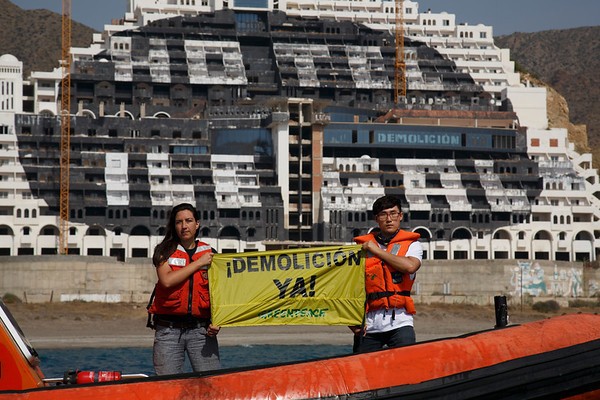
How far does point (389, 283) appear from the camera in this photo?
13.4 meters

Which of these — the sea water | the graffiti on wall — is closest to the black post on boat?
the sea water

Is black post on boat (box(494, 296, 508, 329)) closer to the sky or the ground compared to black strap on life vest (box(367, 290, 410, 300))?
closer to the ground

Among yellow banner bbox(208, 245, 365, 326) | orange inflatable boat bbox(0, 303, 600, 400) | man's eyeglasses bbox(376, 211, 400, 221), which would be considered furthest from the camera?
yellow banner bbox(208, 245, 365, 326)

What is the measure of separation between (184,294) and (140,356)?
37.0m

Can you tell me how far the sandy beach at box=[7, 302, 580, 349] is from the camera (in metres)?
58.4

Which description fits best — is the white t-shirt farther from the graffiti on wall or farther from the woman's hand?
the graffiti on wall

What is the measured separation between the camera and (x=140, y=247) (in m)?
90.4

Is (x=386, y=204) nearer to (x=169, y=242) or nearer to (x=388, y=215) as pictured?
(x=388, y=215)

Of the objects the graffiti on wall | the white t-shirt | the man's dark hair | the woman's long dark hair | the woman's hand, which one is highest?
the man's dark hair

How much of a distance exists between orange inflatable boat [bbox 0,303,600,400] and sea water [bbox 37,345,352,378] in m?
25.4

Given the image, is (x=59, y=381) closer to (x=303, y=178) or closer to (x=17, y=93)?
(x=303, y=178)

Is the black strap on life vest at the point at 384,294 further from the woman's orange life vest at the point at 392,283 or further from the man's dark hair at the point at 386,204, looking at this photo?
the man's dark hair at the point at 386,204

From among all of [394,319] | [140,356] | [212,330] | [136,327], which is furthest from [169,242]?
[136,327]

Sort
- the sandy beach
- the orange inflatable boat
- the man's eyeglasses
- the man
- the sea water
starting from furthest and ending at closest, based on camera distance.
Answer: the sandy beach < the sea water < the man's eyeglasses < the man < the orange inflatable boat
